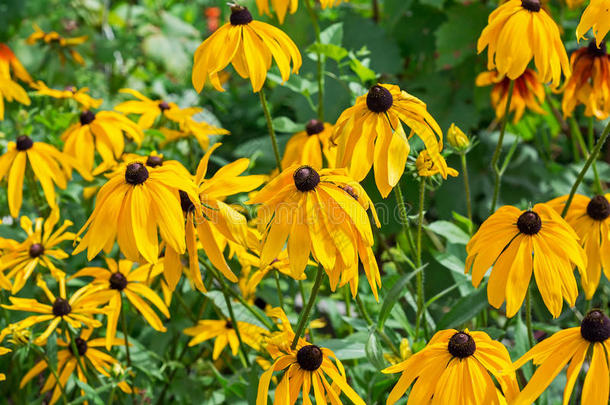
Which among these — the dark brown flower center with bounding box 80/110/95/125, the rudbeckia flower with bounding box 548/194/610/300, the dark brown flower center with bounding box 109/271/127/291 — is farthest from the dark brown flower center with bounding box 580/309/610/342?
the dark brown flower center with bounding box 80/110/95/125

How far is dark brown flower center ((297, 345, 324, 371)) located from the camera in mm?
865

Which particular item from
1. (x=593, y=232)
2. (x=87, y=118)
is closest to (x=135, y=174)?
(x=87, y=118)

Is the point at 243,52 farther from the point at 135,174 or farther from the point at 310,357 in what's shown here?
the point at 310,357

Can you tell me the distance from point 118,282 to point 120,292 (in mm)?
21

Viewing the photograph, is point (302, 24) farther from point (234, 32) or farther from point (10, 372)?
point (10, 372)

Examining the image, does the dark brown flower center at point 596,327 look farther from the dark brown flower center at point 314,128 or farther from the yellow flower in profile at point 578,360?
the dark brown flower center at point 314,128

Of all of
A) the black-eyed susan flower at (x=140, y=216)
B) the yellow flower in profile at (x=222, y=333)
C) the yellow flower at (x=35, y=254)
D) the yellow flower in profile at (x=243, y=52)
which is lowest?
the yellow flower in profile at (x=222, y=333)

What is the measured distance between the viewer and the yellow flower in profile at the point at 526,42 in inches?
39.8

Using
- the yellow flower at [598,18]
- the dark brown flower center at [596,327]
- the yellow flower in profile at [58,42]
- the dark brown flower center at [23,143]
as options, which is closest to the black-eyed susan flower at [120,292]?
the dark brown flower center at [23,143]

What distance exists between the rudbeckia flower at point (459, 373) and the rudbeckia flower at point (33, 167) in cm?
73

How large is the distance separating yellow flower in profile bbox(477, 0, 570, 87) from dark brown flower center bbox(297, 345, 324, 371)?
471 millimetres

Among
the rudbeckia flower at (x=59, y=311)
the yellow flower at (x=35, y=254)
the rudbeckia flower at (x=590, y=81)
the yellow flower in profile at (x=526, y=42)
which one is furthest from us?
the rudbeckia flower at (x=590, y=81)

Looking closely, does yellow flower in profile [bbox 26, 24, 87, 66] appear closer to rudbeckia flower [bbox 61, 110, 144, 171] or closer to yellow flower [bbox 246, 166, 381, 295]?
rudbeckia flower [bbox 61, 110, 144, 171]

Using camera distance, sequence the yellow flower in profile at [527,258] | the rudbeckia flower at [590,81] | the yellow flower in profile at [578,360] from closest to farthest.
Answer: the yellow flower in profile at [578,360], the yellow flower in profile at [527,258], the rudbeckia flower at [590,81]
